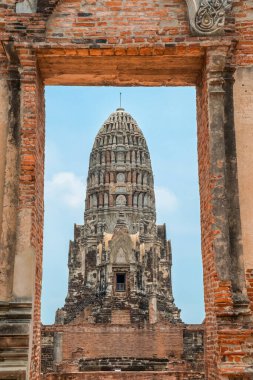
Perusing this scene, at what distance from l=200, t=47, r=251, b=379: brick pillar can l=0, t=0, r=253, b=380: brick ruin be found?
0.04 ft

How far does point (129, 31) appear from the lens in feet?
23.7

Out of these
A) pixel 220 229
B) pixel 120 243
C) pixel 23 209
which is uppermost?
pixel 120 243

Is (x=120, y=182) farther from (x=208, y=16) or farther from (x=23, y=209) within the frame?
(x=23, y=209)

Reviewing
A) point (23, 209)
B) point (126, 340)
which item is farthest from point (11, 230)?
point (126, 340)

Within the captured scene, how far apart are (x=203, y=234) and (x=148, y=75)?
7.55ft

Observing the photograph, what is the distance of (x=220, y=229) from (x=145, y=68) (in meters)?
2.46

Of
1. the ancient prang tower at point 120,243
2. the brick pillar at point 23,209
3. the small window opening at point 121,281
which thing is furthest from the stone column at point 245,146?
the small window opening at point 121,281

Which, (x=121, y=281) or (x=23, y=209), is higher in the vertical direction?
(x=121, y=281)

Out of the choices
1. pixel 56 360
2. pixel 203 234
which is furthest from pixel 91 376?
pixel 56 360

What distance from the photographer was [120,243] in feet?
128

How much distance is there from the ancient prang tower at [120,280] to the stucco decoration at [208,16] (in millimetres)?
15655

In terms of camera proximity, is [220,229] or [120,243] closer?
[220,229]

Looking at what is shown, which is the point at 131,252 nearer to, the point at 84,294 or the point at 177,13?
the point at 84,294

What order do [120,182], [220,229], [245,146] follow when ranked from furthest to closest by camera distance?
1. [120,182]
2. [245,146]
3. [220,229]
